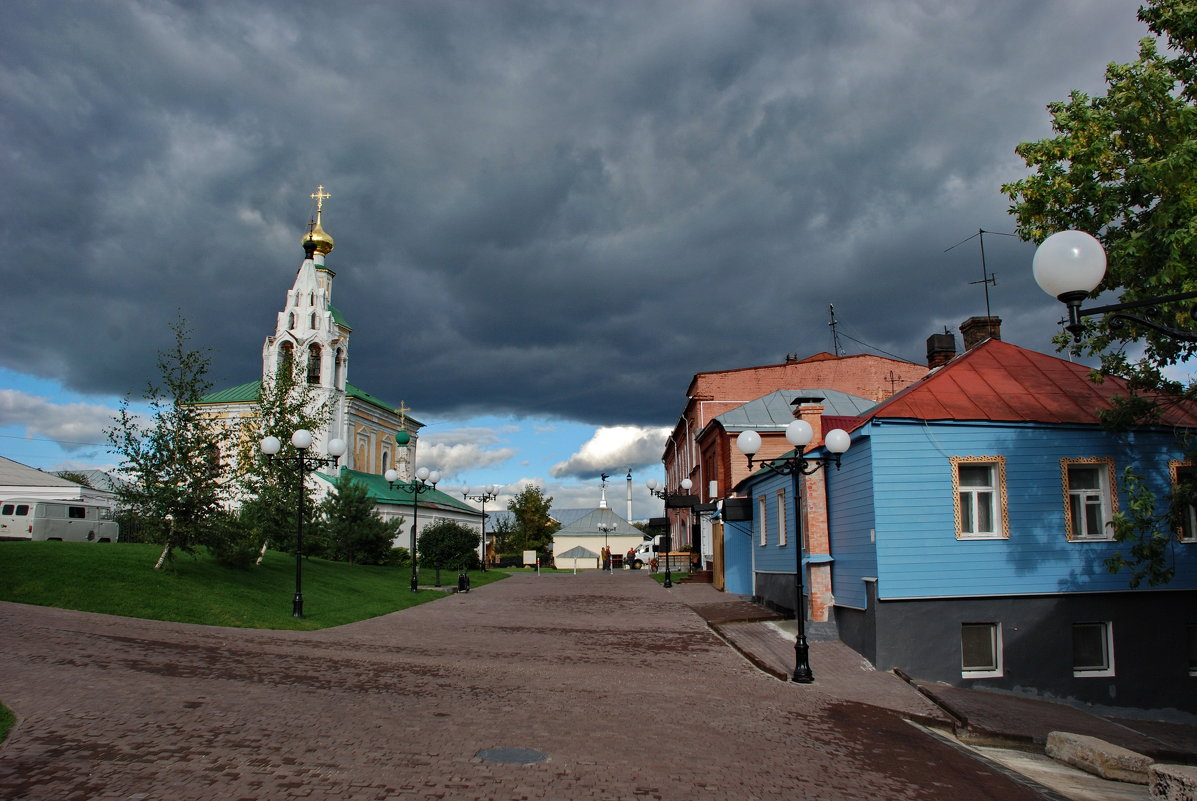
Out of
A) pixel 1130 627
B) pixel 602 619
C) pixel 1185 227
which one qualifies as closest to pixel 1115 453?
pixel 1130 627

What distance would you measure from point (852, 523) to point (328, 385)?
48.3m

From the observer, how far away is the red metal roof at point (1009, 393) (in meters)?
15.2

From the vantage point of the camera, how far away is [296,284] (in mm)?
57125

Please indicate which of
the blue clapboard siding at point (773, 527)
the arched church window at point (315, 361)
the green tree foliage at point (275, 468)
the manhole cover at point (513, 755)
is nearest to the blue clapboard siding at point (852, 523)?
the blue clapboard siding at point (773, 527)

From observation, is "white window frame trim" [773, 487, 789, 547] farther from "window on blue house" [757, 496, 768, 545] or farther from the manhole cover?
the manhole cover

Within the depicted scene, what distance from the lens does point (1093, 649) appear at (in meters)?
15.4

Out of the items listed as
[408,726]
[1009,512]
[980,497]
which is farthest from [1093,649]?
[408,726]

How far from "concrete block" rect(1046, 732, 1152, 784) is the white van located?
31.2 m

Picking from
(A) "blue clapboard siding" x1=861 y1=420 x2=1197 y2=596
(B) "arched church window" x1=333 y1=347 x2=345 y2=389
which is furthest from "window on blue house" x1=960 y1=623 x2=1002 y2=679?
(B) "arched church window" x1=333 y1=347 x2=345 y2=389

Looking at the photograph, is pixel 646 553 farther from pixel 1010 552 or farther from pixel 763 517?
pixel 1010 552

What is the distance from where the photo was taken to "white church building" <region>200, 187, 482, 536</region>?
5609cm

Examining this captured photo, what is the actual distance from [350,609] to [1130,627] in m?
17.5

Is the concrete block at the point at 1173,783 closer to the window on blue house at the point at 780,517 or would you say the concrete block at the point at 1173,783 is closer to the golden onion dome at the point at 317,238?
the window on blue house at the point at 780,517

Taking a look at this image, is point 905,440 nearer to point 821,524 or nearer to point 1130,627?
point 821,524
